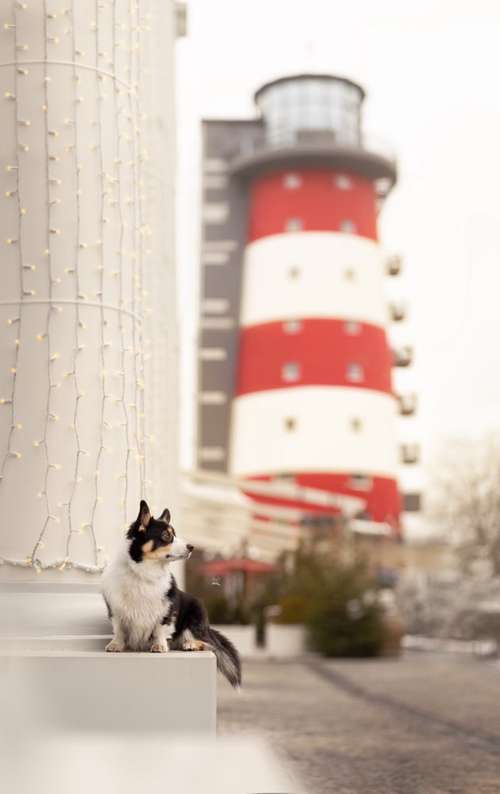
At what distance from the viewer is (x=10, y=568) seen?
3721mm

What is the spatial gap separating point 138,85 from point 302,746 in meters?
3.44

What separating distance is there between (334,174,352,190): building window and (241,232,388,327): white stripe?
1826 millimetres

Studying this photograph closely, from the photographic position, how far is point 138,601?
11.4 feet

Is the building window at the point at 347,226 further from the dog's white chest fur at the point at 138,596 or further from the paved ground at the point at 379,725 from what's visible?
the dog's white chest fur at the point at 138,596

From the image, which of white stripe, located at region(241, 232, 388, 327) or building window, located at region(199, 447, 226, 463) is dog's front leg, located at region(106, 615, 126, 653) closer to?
white stripe, located at region(241, 232, 388, 327)

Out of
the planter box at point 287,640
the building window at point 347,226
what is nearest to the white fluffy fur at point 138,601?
the planter box at point 287,640

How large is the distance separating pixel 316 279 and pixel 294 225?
7.03ft

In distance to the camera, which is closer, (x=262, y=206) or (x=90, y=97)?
(x=90, y=97)

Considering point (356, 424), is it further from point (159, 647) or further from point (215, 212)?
point (159, 647)

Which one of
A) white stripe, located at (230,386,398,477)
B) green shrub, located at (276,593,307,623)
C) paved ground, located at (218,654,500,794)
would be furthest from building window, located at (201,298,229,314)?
paved ground, located at (218,654,500,794)

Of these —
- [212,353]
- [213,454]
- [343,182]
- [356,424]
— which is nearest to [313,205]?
[343,182]

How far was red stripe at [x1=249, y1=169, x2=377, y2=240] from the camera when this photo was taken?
100ft

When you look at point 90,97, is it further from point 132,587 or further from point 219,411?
point 219,411

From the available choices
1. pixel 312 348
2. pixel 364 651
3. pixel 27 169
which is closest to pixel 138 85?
pixel 27 169
